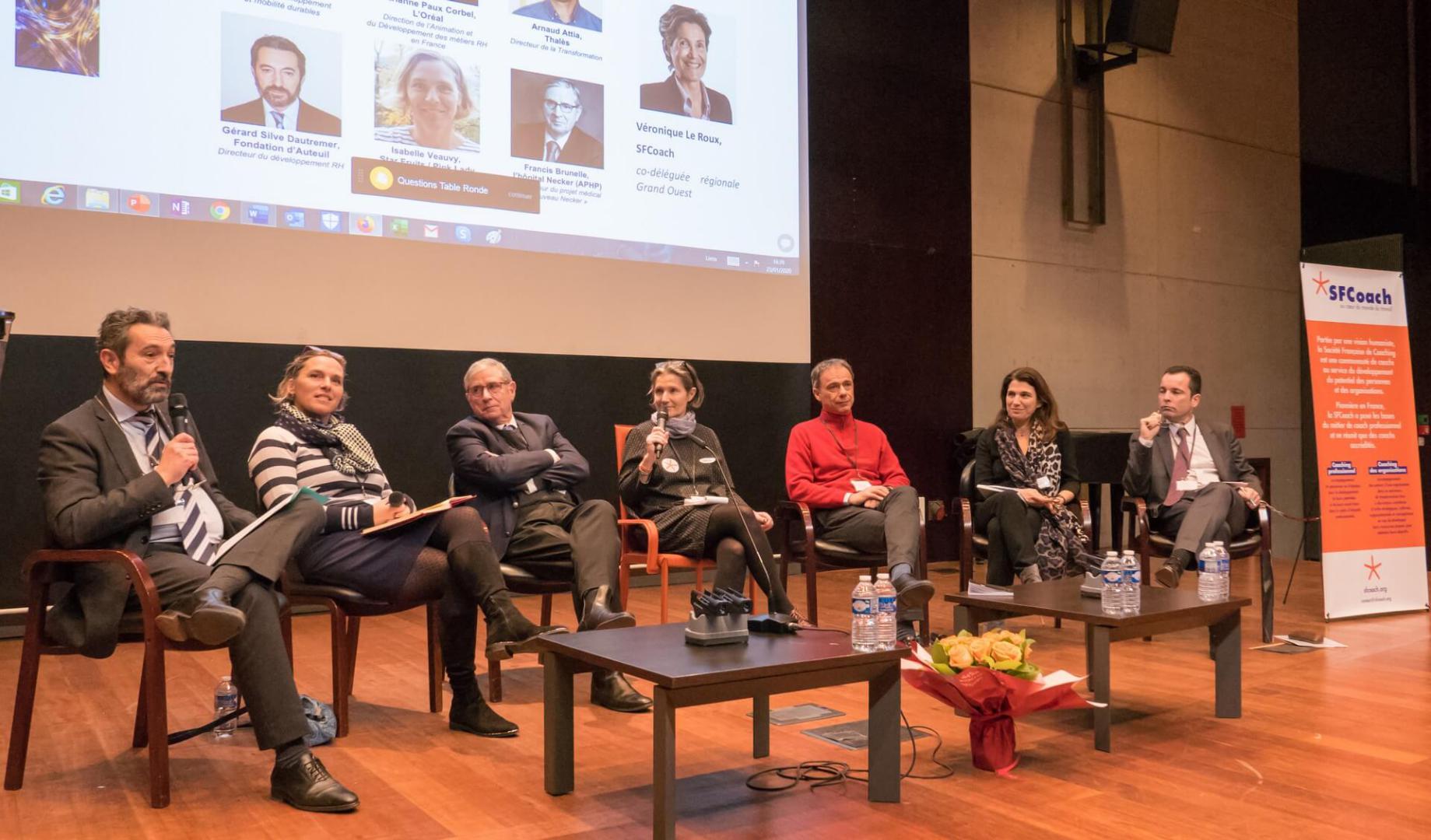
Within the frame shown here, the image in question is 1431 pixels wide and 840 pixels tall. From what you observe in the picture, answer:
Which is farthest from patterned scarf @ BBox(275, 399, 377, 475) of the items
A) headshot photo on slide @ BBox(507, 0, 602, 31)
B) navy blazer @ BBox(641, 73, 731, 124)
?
navy blazer @ BBox(641, 73, 731, 124)

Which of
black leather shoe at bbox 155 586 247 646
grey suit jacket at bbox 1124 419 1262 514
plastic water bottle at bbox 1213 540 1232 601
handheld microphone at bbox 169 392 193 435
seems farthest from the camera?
grey suit jacket at bbox 1124 419 1262 514

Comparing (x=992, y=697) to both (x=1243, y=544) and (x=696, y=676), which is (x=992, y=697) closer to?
(x=696, y=676)

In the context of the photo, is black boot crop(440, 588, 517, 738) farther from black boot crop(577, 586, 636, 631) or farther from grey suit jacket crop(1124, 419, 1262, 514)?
grey suit jacket crop(1124, 419, 1262, 514)

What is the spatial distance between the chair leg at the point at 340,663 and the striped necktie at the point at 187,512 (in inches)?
13.4

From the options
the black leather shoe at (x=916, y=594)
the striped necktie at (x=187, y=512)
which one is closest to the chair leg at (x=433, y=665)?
the striped necktie at (x=187, y=512)

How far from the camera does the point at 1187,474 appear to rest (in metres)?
4.35

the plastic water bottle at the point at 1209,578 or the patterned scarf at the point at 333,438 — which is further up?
the patterned scarf at the point at 333,438

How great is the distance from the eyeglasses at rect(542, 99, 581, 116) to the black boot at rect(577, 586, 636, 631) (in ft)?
7.91

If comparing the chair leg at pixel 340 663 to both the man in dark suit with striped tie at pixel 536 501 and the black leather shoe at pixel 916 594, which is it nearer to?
the man in dark suit with striped tie at pixel 536 501

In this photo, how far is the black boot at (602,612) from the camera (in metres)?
2.76

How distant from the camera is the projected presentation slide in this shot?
3.85 meters

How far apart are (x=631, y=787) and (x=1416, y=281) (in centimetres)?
698

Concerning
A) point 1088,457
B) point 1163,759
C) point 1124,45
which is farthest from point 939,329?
point 1163,759

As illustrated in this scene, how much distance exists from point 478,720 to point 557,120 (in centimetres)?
276
